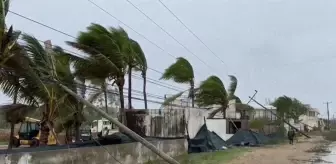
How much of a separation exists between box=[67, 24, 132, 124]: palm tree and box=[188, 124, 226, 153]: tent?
27.4ft

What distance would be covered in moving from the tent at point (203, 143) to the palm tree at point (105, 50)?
835 centimetres

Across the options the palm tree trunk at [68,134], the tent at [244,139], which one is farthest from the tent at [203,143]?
the palm tree trunk at [68,134]

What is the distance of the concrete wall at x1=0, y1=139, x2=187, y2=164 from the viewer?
11141 millimetres

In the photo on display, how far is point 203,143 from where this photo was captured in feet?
94.8

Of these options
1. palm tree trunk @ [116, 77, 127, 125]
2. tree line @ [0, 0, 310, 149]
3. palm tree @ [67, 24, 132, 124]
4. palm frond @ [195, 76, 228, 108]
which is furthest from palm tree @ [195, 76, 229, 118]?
palm tree @ [67, 24, 132, 124]

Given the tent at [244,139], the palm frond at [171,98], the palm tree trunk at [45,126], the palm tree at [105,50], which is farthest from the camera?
the tent at [244,139]

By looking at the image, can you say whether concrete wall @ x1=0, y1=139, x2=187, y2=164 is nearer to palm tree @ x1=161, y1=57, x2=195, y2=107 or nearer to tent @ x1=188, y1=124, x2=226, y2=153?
tent @ x1=188, y1=124, x2=226, y2=153

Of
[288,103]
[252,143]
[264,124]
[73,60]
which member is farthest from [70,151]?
[288,103]

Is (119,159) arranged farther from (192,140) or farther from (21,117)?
(192,140)

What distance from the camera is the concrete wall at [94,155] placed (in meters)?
11.1

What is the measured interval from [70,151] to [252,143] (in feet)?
94.2

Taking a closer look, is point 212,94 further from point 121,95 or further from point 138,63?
point 121,95

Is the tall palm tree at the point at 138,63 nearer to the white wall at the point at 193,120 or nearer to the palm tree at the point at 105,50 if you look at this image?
the palm tree at the point at 105,50

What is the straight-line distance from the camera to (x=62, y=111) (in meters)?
17.1
